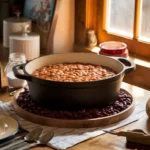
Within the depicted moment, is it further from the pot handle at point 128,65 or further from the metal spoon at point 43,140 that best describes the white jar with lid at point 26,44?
the metal spoon at point 43,140

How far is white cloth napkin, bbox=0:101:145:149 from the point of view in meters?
1.37

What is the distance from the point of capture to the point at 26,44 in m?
2.19

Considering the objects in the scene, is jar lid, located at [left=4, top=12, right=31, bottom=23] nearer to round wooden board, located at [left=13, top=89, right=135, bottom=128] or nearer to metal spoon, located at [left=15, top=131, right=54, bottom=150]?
round wooden board, located at [left=13, top=89, right=135, bottom=128]

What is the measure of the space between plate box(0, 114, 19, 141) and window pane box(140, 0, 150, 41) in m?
0.83

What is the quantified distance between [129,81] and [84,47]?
1.10ft

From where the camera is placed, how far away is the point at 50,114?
150 cm

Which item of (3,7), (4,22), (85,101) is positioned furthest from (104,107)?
(3,7)

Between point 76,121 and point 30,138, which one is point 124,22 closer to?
point 76,121

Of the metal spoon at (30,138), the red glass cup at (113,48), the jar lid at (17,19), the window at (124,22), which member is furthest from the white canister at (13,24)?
the metal spoon at (30,138)

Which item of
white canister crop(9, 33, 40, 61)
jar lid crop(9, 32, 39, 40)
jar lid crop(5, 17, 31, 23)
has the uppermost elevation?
jar lid crop(5, 17, 31, 23)

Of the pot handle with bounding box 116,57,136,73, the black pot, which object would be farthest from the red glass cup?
the black pot

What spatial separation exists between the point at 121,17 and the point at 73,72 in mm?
Answer: 633

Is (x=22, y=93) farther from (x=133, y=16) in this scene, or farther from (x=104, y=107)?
(x=133, y=16)

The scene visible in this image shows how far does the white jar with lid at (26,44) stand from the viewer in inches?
A: 86.4
